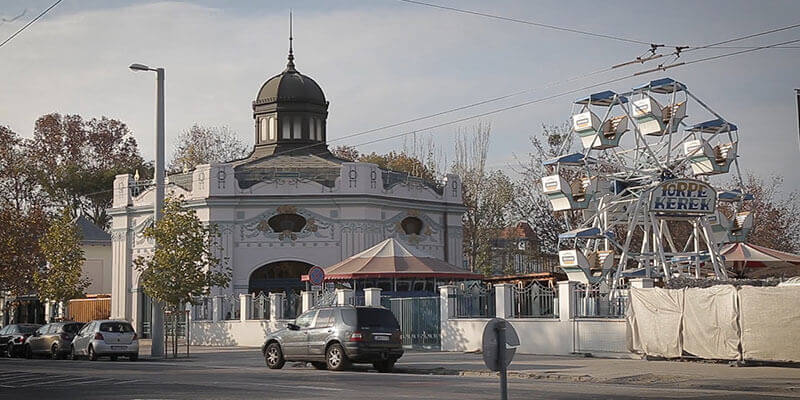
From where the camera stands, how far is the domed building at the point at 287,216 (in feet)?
161

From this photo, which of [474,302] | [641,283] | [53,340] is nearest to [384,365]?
[641,283]

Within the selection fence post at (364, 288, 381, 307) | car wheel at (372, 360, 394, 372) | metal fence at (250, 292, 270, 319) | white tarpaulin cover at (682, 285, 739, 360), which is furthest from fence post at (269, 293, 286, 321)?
white tarpaulin cover at (682, 285, 739, 360)

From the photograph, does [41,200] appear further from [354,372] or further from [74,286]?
[354,372]

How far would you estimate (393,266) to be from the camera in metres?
40.2

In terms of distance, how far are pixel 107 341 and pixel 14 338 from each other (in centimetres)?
712

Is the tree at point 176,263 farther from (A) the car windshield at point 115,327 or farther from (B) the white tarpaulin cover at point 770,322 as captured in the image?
(B) the white tarpaulin cover at point 770,322

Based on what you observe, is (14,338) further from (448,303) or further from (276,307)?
(448,303)

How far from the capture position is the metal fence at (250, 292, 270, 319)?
1638 inches

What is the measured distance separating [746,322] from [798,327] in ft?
4.32

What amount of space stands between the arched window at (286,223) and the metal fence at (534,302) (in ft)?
61.9

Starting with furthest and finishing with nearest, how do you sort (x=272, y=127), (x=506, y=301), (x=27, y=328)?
(x=272, y=127), (x=27, y=328), (x=506, y=301)

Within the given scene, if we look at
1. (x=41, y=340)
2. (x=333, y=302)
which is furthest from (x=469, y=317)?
(x=41, y=340)

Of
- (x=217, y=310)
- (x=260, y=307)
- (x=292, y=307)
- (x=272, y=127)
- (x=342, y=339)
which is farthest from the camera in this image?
(x=272, y=127)

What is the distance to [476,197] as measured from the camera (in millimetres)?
66250
